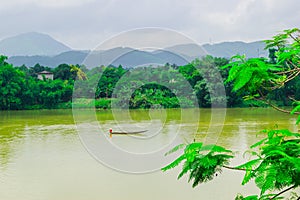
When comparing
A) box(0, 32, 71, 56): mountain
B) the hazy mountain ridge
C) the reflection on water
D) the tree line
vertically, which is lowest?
the reflection on water

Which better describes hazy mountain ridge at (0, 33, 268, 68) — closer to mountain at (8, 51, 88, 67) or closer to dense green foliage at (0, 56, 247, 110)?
mountain at (8, 51, 88, 67)

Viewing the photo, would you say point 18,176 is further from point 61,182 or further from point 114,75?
point 114,75

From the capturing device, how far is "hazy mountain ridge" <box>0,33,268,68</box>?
33.6 ft

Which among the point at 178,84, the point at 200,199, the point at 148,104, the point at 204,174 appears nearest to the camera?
the point at 204,174

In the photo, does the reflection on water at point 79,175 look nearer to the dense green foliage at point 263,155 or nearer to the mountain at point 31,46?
the dense green foliage at point 263,155

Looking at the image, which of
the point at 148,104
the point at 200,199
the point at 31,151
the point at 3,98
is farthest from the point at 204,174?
the point at 3,98

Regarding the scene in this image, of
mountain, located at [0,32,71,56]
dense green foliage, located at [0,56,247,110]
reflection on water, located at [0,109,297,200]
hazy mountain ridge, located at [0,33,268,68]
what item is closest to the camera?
reflection on water, located at [0,109,297,200]

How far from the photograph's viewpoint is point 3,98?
1738 cm

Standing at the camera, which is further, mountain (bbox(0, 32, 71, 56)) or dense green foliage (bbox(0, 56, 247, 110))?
mountain (bbox(0, 32, 71, 56))

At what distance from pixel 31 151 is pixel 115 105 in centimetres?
970

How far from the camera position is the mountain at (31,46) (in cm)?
9062

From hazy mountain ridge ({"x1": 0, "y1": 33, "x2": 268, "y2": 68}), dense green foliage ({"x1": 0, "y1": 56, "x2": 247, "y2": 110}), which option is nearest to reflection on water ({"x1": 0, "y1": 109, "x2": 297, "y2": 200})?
hazy mountain ridge ({"x1": 0, "y1": 33, "x2": 268, "y2": 68})

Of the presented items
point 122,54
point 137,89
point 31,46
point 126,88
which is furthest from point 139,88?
point 31,46

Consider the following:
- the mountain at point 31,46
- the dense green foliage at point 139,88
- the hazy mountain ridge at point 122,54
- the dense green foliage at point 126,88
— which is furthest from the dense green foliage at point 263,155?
the mountain at point 31,46
